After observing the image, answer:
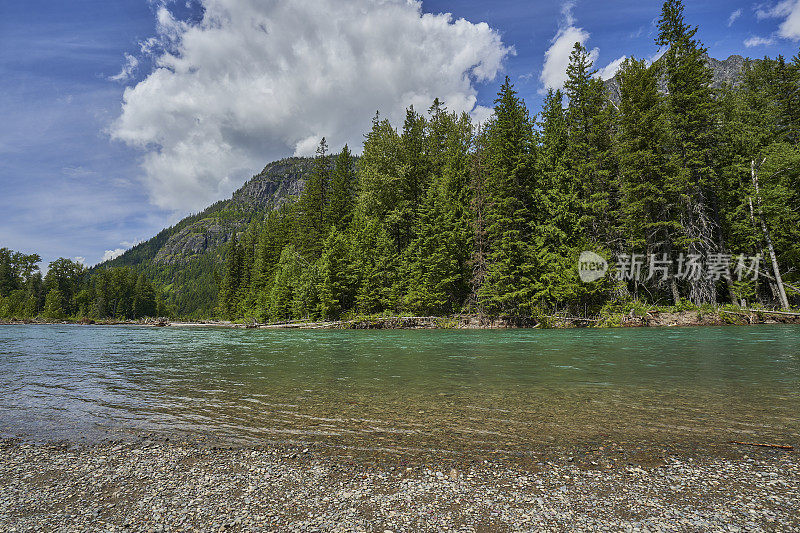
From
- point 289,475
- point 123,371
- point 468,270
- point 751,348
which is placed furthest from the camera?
point 468,270

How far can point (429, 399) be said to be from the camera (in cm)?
831

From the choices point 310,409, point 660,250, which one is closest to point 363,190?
point 660,250

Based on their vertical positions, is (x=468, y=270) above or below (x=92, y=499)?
above

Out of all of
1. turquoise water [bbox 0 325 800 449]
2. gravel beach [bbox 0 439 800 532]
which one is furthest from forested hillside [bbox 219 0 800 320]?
gravel beach [bbox 0 439 800 532]

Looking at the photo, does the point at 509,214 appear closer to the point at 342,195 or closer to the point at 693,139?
the point at 693,139

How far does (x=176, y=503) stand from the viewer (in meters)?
3.87

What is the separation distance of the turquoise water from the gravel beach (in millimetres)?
808

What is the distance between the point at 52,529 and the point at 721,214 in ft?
154

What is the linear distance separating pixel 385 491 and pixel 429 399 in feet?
14.2

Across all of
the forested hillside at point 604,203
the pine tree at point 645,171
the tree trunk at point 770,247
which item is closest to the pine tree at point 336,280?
the forested hillside at point 604,203

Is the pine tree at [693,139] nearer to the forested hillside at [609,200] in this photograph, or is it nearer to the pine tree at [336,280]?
the forested hillside at [609,200]

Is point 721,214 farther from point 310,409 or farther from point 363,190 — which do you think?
point 310,409

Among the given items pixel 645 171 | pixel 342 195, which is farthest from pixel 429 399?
pixel 342 195

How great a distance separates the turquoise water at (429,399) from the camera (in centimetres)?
601
